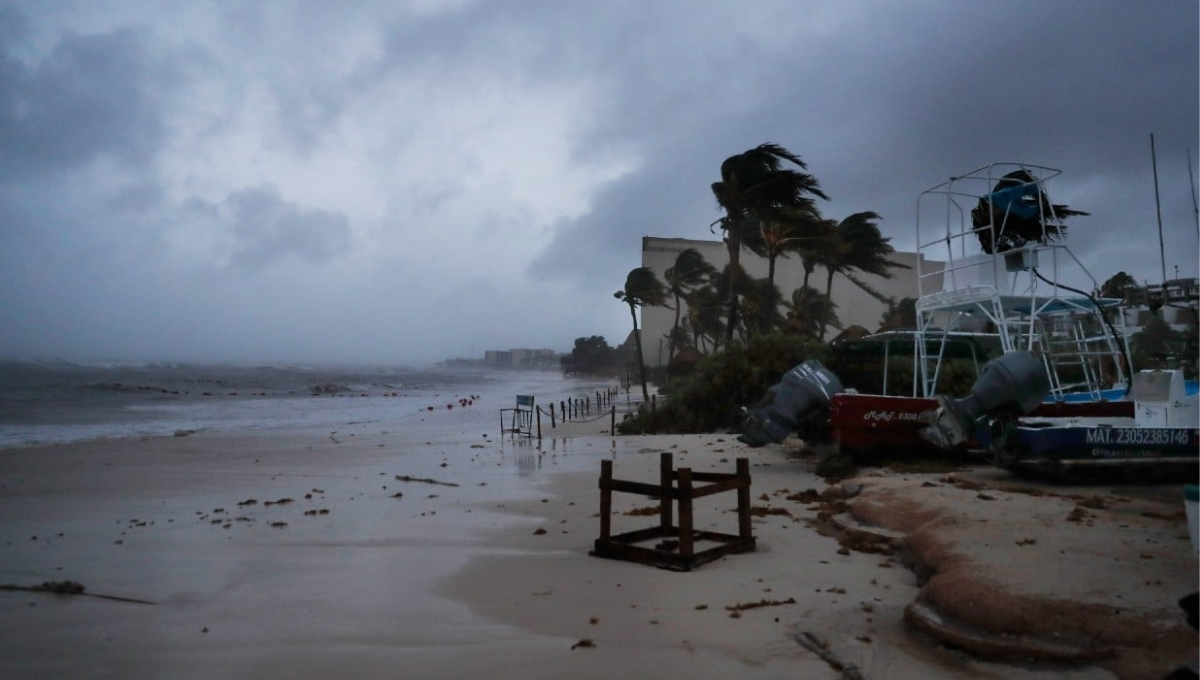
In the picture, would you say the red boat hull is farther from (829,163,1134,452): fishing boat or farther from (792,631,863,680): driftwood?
(792,631,863,680): driftwood

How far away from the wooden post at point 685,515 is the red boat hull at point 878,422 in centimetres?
623

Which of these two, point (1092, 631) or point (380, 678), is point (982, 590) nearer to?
point (1092, 631)

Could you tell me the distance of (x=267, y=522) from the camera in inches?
408

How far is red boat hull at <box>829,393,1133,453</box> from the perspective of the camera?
502 inches

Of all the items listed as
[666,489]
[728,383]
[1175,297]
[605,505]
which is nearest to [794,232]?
[728,383]

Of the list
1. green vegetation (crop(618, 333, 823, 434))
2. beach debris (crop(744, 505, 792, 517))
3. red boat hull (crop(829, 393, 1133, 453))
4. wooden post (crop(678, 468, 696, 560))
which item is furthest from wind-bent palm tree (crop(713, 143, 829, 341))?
wooden post (crop(678, 468, 696, 560))

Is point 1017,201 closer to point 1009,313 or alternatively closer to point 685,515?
point 1009,313

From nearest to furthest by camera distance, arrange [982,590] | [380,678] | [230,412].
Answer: [380,678]
[982,590]
[230,412]

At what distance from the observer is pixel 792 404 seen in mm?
14109

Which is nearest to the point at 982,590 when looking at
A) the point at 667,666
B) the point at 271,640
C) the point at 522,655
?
the point at 667,666

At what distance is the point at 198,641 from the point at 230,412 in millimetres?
36861

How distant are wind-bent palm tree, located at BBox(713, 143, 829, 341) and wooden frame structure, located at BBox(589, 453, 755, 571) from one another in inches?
722

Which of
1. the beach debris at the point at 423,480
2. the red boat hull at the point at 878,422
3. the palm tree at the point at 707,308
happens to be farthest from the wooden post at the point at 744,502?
the palm tree at the point at 707,308

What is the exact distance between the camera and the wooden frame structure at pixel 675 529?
23.9ft
